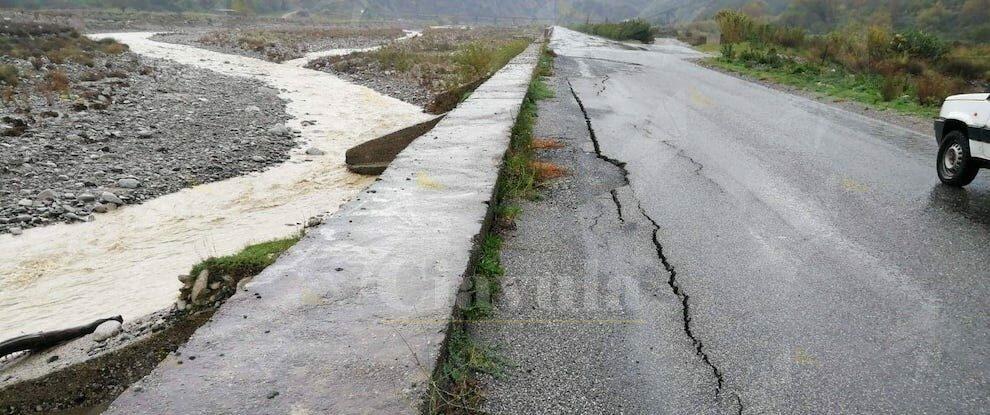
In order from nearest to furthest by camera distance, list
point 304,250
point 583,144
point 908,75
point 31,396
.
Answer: point 31,396 → point 304,250 → point 583,144 → point 908,75

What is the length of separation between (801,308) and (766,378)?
0.83 metres

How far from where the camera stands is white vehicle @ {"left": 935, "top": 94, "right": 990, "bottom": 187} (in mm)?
5441

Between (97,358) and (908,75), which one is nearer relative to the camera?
(97,358)

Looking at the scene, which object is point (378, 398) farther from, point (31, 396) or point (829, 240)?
point (829, 240)

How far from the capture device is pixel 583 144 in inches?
294

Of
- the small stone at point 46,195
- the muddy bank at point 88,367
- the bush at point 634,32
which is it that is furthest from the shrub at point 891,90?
the bush at point 634,32

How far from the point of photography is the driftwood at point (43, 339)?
364 cm

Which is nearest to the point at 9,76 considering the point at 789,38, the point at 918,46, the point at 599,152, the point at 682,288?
the point at 599,152

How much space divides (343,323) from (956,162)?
5925 millimetres

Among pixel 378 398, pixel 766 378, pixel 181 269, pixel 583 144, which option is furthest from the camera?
pixel 583 144

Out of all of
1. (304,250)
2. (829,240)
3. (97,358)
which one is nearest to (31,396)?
(97,358)

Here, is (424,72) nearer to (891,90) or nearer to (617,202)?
(891,90)

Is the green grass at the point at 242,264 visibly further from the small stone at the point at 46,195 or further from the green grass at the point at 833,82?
the green grass at the point at 833,82

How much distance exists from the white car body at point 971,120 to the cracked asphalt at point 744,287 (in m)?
0.43
